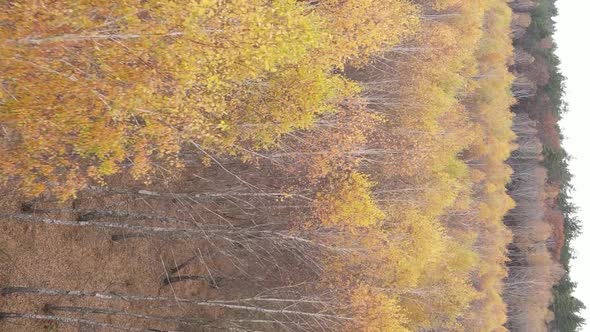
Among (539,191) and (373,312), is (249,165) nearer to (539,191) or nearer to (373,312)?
(373,312)

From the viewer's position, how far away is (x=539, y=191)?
39.5 m

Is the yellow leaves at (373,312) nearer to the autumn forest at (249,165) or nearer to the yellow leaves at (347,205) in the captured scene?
the autumn forest at (249,165)

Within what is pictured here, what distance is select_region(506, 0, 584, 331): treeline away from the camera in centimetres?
3872

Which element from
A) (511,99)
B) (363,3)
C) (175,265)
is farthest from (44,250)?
(511,99)

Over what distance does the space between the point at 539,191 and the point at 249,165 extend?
26.4 m

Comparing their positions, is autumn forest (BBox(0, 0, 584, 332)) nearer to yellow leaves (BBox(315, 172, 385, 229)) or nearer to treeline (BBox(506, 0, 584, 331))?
yellow leaves (BBox(315, 172, 385, 229))

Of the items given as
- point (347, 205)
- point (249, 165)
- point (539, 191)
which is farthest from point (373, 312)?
point (539, 191)

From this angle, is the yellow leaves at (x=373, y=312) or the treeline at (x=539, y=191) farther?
the treeline at (x=539, y=191)

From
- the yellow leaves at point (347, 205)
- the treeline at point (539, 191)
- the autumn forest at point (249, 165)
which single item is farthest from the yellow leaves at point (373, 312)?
the treeline at point (539, 191)

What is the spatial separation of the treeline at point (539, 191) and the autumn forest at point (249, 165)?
597 centimetres

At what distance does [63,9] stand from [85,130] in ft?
9.31

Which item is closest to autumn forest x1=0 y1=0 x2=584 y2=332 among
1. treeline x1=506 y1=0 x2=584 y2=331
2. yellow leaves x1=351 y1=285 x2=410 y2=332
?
yellow leaves x1=351 y1=285 x2=410 y2=332

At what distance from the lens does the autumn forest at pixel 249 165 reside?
36.6ft

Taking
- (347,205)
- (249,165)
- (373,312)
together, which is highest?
(347,205)
